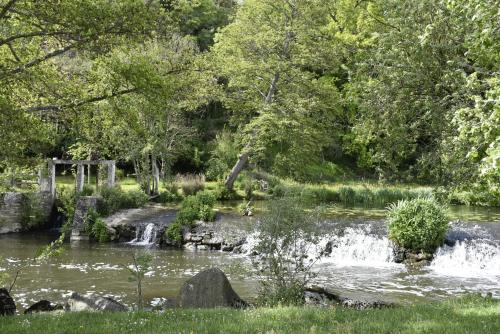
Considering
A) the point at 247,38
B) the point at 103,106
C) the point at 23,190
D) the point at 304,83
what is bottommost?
the point at 23,190

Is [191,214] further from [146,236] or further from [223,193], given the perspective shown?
[223,193]

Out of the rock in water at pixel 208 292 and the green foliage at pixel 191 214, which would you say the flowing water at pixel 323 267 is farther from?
the green foliage at pixel 191 214

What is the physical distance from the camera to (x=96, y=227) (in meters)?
20.0

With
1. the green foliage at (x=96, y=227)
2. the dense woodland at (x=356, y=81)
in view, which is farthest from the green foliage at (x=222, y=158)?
the dense woodland at (x=356, y=81)

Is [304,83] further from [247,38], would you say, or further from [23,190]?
[23,190]

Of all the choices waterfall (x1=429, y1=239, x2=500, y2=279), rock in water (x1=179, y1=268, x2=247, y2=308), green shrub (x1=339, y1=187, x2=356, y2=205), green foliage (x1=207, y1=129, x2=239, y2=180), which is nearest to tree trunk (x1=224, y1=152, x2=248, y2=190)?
green foliage (x1=207, y1=129, x2=239, y2=180)

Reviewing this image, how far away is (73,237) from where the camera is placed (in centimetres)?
2016

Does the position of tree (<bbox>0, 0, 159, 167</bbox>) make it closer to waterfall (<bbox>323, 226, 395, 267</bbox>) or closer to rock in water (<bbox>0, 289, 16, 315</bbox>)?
rock in water (<bbox>0, 289, 16, 315</bbox>)

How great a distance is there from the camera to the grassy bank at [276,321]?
20.8ft

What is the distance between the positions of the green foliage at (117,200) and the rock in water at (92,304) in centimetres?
1264

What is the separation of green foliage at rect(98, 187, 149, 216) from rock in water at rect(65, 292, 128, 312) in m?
12.6

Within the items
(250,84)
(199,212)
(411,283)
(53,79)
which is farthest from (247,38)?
(53,79)

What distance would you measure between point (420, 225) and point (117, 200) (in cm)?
1250

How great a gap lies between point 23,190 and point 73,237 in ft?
14.5
